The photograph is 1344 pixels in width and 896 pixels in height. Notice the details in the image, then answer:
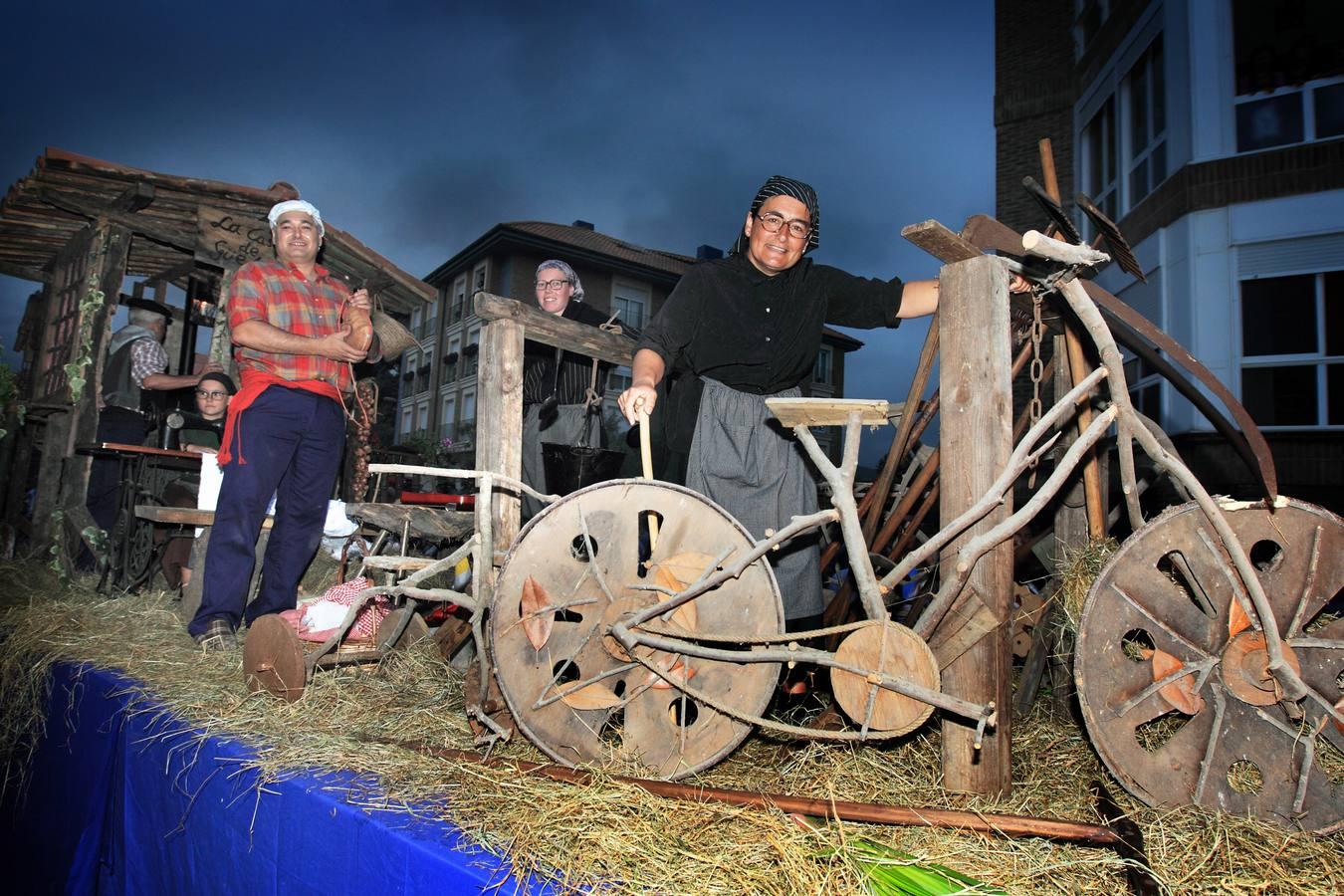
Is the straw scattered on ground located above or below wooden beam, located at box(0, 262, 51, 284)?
below

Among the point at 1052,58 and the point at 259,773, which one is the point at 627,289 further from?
the point at 259,773

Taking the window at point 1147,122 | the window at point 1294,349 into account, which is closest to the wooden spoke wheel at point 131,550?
the window at point 1294,349

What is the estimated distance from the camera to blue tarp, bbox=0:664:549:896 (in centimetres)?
193

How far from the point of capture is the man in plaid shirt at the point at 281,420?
3895mm

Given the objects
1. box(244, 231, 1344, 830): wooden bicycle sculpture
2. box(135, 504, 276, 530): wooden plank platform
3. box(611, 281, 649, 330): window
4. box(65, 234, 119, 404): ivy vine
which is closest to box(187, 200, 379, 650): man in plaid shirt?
box(135, 504, 276, 530): wooden plank platform

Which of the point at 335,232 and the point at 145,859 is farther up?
the point at 335,232

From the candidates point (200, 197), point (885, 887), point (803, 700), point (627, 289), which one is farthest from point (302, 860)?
point (627, 289)

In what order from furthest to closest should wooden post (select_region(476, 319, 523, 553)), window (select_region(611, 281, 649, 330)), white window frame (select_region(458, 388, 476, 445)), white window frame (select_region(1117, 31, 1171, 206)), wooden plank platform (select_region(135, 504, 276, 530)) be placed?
white window frame (select_region(458, 388, 476, 445)), window (select_region(611, 281, 649, 330)), white window frame (select_region(1117, 31, 1171, 206)), wooden plank platform (select_region(135, 504, 276, 530)), wooden post (select_region(476, 319, 523, 553))

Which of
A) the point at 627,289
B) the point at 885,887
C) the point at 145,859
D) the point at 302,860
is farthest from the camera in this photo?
the point at 627,289

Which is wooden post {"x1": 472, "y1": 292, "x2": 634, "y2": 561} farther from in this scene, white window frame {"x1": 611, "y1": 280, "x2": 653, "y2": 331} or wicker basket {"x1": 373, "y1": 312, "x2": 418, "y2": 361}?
white window frame {"x1": 611, "y1": 280, "x2": 653, "y2": 331}

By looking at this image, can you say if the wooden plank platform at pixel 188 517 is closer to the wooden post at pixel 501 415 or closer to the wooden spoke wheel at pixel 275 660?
the wooden spoke wheel at pixel 275 660

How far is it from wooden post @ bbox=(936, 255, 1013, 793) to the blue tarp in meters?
1.35

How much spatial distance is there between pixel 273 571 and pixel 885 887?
12.0 feet

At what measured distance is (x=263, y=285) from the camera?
409cm
